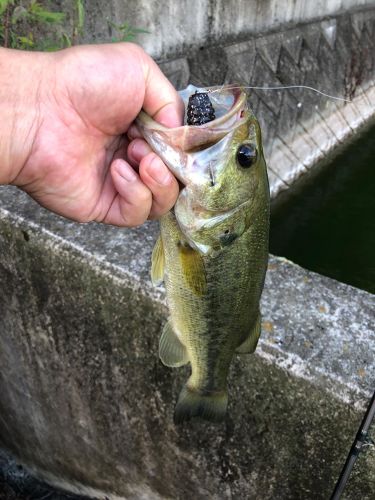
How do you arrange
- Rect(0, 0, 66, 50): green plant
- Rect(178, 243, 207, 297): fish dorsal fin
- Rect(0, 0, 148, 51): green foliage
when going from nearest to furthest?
Rect(178, 243, 207, 297): fish dorsal fin → Rect(0, 0, 66, 50): green plant → Rect(0, 0, 148, 51): green foliage

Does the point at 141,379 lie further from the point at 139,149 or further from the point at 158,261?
the point at 139,149

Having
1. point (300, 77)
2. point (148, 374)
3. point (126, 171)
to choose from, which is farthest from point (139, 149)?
point (300, 77)

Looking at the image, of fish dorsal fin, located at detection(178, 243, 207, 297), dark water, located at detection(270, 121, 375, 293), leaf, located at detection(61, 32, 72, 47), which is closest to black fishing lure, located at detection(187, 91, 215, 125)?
fish dorsal fin, located at detection(178, 243, 207, 297)

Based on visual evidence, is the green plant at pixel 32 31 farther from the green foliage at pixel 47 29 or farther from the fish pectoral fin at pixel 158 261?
the fish pectoral fin at pixel 158 261

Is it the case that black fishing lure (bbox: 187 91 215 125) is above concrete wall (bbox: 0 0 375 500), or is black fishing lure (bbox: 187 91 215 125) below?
above

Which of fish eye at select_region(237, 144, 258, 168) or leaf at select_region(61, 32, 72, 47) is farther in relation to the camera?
leaf at select_region(61, 32, 72, 47)

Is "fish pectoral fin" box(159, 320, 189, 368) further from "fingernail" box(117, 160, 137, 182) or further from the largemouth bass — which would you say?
"fingernail" box(117, 160, 137, 182)

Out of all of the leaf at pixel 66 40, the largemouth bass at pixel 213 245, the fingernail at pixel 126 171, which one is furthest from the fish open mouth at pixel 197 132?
the leaf at pixel 66 40
